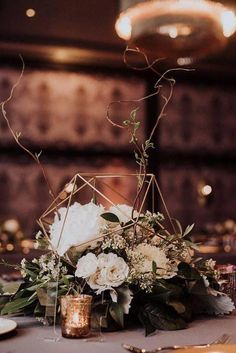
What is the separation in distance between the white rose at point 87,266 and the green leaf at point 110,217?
3.9 inches

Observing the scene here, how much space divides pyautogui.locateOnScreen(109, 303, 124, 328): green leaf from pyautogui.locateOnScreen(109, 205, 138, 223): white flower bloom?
0.76ft

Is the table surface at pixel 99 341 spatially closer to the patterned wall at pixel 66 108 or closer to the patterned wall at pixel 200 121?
the patterned wall at pixel 66 108

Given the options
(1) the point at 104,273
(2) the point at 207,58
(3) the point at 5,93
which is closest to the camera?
(1) the point at 104,273

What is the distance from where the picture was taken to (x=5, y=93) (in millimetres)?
5391

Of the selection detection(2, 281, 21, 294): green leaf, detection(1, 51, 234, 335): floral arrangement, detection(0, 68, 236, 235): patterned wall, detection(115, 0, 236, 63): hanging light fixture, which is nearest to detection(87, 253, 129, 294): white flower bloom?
detection(1, 51, 234, 335): floral arrangement

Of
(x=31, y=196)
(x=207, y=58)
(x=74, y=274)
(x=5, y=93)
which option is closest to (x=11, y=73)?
(x=5, y=93)

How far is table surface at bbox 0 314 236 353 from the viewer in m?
1.35

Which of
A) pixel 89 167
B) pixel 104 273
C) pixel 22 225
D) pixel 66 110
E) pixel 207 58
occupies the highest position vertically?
pixel 207 58

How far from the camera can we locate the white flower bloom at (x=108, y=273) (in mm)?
1508

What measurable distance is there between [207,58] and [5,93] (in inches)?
71.9

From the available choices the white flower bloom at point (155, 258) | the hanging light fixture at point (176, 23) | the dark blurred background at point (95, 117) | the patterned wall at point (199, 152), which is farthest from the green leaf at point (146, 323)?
the patterned wall at point (199, 152)

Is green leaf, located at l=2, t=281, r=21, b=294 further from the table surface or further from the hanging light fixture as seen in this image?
the hanging light fixture

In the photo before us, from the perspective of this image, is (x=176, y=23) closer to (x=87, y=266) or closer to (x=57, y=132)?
(x=87, y=266)

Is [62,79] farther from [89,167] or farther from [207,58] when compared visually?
[207,58]
